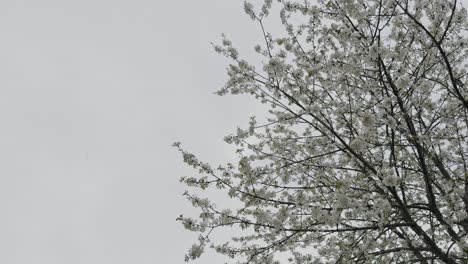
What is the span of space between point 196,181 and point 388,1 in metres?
2.57

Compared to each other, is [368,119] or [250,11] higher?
[250,11]

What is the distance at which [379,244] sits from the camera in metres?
4.91

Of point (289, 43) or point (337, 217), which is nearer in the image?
point (337, 217)

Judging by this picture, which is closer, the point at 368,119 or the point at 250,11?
the point at 368,119

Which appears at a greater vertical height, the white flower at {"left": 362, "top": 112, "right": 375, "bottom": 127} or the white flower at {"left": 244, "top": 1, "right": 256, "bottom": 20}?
the white flower at {"left": 244, "top": 1, "right": 256, "bottom": 20}

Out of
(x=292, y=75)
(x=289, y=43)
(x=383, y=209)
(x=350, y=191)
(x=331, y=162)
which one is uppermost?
(x=289, y=43)

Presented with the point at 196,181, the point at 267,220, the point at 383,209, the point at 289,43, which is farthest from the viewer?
the point at 289,43

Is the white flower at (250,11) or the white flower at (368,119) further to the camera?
the white flower at (250,11)

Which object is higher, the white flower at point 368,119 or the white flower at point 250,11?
the white flower at point 250,11

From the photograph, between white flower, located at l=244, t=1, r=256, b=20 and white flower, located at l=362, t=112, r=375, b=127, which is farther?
white flower, located at l=244, t=1, r=256, b=20

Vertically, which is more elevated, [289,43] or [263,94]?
[289,43]

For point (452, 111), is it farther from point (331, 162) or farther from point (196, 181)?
point (196, 181)

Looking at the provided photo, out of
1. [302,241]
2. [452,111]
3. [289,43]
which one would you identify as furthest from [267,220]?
[452,111]

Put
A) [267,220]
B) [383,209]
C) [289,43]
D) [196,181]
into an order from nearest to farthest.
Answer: [383,209]
[267,220]
[196,181]
[289,43]
